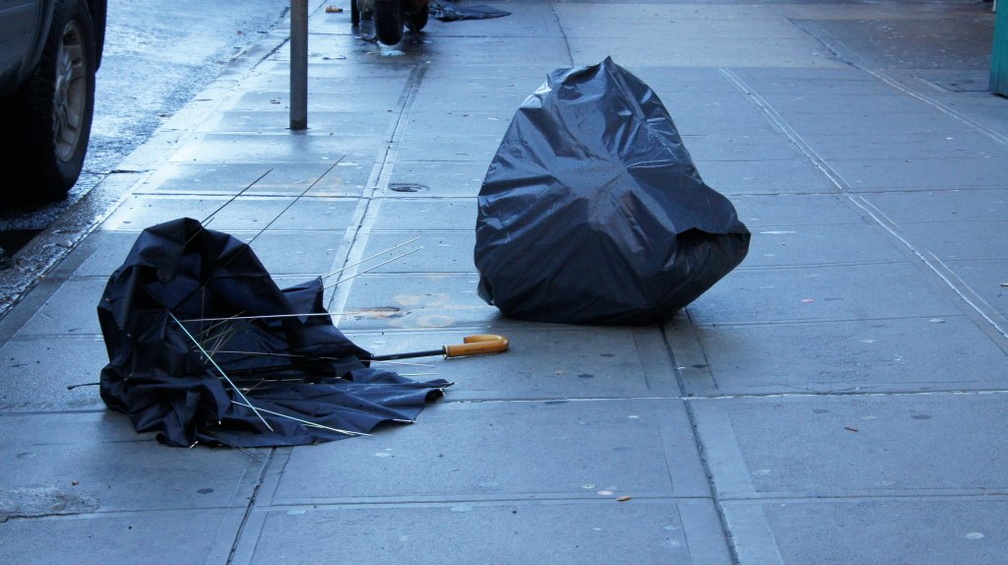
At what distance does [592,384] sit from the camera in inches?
189

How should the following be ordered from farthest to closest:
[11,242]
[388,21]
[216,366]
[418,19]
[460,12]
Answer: [460,12], [418,19], [388,21], [11,242], [216,366]

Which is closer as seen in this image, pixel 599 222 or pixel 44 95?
pixel 599 222

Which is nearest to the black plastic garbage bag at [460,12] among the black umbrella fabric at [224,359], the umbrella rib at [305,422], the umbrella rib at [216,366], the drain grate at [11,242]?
the drain grate at [11,242]

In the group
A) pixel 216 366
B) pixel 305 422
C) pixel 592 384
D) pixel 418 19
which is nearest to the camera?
pixel 305 422

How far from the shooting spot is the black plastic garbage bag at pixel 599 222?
5203 millimetres

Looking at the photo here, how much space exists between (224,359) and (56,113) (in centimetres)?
330

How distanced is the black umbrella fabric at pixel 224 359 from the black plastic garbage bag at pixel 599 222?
0.84m

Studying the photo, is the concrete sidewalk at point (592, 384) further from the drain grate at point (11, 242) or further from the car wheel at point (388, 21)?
the car wheel at point (388, 21)

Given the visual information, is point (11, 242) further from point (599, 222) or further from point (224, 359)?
point (599, 222)

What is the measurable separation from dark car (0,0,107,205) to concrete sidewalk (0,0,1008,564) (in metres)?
0.53

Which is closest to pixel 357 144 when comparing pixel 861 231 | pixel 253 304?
pixel 861 231

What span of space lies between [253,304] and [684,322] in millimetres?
1871

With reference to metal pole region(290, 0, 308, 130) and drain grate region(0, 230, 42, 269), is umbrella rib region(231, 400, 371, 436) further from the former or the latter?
metal pole region(290, 0, 308, 130)

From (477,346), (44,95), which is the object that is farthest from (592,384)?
(44,95)
